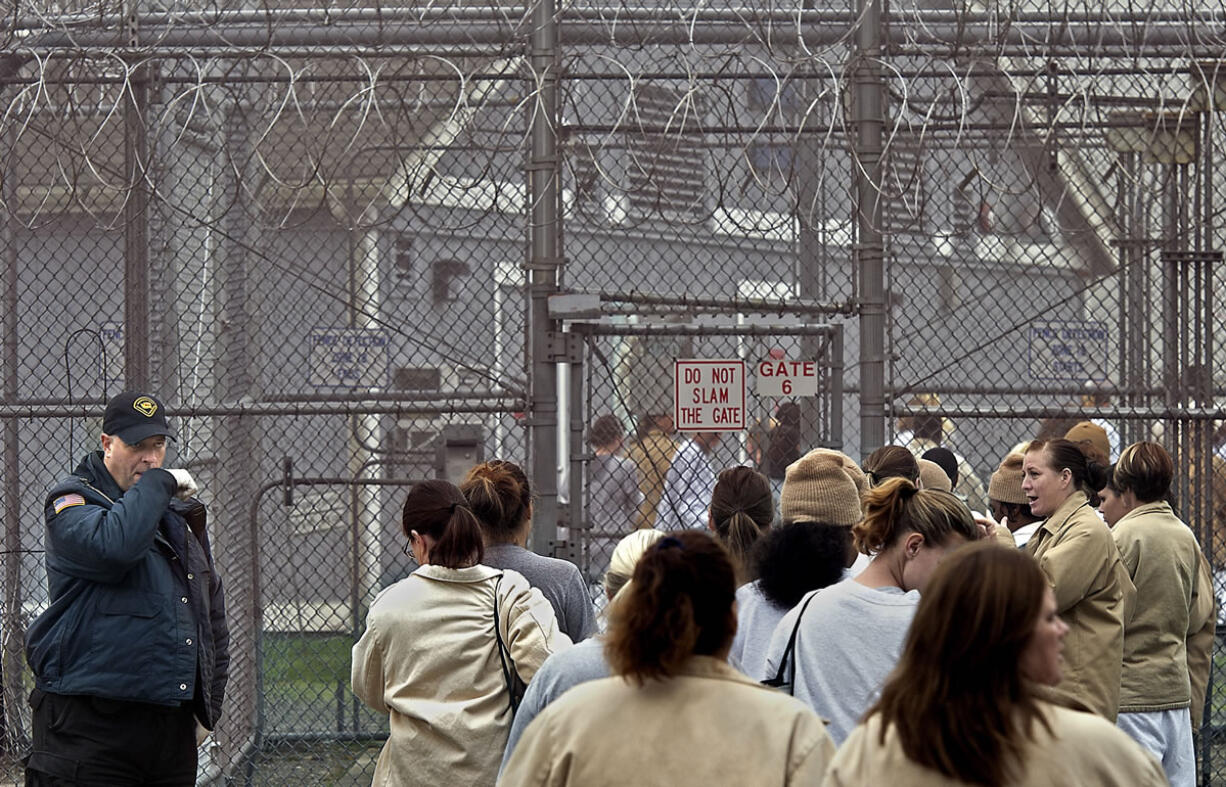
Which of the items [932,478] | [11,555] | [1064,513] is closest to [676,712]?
[1064,513]

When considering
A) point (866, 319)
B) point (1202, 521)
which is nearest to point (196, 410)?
point (866, 319)

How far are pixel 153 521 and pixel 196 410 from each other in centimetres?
173

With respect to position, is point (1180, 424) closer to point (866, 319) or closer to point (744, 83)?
point (866, 319)

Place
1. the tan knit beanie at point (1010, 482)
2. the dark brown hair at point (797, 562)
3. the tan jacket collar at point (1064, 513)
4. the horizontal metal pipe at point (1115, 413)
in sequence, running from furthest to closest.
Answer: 1. the tan knit beanie at point (1010, 482)
2. the horizontal metal pipe at point (1115, 413)
3. the tan jacket collar at point (1064, 513)
4. the dark brown hair at point (797, 562)

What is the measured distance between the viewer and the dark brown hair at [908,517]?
376 cm

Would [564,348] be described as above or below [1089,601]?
above

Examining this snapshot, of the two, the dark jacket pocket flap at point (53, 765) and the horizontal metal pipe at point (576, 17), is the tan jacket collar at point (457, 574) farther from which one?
the horizontal metal pipe at point (576, 17)

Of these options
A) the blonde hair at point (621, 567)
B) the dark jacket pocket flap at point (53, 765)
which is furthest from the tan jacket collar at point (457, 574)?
the dark jacket pocket flap at point (53, 765)

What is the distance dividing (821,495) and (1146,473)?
74.0 inches

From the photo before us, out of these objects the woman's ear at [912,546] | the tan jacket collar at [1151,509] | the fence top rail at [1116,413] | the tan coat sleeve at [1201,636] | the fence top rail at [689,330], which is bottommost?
the tan coat sleeve at [1201,636]

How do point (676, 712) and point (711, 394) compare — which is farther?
point (711, 394)

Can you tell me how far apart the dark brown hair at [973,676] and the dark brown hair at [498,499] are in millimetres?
2475

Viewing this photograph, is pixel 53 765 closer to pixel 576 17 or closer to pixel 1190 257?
pixel 576 17

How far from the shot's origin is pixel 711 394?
609 cm
